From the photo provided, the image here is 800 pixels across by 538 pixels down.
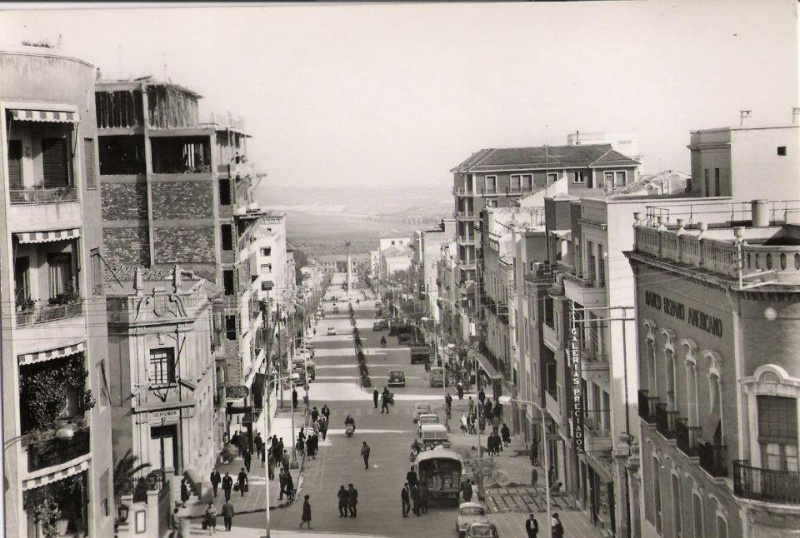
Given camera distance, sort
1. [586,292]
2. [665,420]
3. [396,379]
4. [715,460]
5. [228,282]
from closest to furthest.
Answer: [715,460]
[665,420]
[586,292]
[396,379]
[228,282]

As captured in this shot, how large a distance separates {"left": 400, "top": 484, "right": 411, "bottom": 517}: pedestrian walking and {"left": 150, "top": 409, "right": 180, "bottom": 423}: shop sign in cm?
305

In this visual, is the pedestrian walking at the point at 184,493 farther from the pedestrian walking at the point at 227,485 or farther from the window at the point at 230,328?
the window at the point at 230,328

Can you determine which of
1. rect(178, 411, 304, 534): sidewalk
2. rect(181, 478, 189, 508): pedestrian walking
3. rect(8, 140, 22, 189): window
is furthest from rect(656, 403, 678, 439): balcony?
rect(8, 140, 22, 189): window

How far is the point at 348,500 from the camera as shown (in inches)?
542

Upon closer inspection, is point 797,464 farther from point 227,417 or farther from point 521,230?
point 521,230

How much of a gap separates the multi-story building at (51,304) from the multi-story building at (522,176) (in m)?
5.15

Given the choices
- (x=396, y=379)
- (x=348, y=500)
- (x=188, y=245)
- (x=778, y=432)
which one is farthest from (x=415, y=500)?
(x=188, y=245)

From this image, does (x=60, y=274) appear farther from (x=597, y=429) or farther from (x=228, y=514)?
(x=597, y=429)

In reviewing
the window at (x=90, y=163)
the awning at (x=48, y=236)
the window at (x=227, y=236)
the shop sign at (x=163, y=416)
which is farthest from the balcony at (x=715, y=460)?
the window at (x=227, y=236)

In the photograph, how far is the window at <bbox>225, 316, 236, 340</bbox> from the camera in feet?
55.7

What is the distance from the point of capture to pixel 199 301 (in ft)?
50.8

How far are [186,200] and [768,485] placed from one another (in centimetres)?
914

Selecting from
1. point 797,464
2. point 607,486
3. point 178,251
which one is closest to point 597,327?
point 607,486

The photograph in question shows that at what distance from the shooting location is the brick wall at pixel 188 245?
16.4 meters
